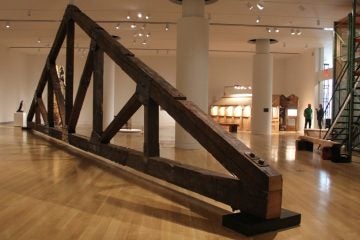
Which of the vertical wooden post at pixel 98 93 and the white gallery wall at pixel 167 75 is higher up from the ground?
the white gallery wall at pixel 167 75

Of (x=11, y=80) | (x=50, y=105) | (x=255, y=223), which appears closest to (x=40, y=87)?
(x=50, y=105)

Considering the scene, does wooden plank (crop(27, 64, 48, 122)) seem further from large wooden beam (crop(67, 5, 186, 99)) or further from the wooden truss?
large wooden beam (crop(67, 5, 186, 99))

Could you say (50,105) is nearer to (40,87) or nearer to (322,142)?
(40,87)

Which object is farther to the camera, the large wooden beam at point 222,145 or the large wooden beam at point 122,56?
the large wooden beam at point 122,56

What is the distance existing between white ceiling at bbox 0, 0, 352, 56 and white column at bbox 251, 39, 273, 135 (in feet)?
2.86

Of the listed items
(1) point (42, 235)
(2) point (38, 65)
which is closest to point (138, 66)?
(1) point (42, 235)

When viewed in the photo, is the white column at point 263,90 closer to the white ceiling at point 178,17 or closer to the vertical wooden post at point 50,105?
the white ceiling at point 178,17

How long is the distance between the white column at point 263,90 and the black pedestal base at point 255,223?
1391cm

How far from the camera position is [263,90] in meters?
17.4

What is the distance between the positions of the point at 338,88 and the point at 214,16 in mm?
4698

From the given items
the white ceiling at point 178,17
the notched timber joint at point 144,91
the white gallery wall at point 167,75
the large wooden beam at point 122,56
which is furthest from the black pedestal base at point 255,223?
the white gallery wall at point 167,75

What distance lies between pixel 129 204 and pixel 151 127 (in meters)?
1.18

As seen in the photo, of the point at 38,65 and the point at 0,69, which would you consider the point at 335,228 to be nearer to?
the point at 0,69

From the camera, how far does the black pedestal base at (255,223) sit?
339 cm
